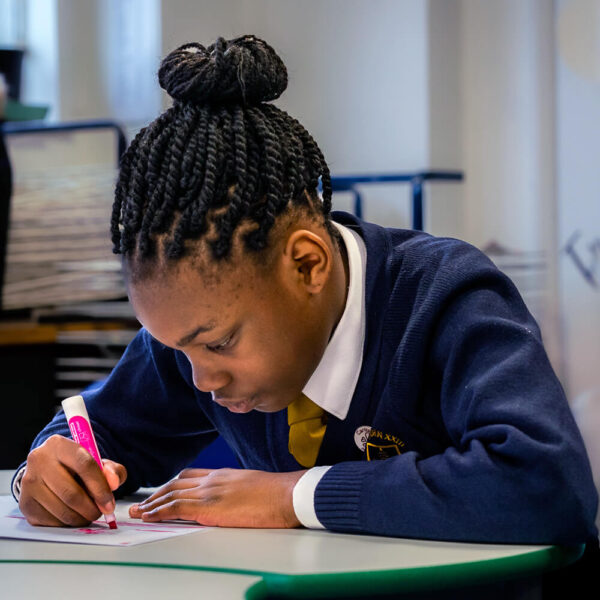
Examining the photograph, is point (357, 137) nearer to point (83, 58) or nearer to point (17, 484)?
point (83, 58)

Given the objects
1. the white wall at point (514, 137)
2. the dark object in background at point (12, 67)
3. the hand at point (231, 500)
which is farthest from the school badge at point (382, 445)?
the dark object in background at point (12, 67)

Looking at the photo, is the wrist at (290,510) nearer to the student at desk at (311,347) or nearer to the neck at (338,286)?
the student at desk at (311,347)

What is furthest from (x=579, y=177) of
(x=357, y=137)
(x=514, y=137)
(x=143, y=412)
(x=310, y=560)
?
(x=310, y=560)

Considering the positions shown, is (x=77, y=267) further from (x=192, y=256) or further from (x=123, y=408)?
(x=192, y=256)

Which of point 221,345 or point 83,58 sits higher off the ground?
point 83,58

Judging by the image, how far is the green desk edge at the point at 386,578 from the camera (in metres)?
0.83

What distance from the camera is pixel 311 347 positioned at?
115 cm

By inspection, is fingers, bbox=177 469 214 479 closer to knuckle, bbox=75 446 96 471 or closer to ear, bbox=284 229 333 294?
knuckle, bbox=75 446 96 471

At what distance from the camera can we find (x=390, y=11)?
11.6ft

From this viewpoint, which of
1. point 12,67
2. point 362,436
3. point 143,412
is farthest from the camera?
point 12,67

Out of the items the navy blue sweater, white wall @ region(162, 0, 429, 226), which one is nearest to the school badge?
the navy blue sweater

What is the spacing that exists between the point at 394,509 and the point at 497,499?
0.32 ft

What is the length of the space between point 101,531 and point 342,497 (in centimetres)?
26

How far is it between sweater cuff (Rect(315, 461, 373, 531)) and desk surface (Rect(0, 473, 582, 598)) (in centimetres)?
1
